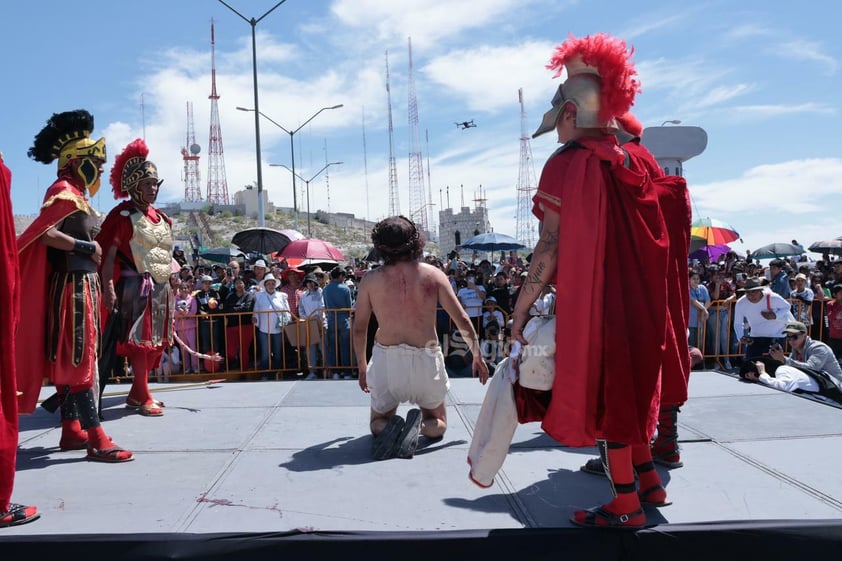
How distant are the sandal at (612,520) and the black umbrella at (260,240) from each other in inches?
487

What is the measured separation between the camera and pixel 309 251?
14016mm

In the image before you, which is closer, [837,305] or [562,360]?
[562,360]

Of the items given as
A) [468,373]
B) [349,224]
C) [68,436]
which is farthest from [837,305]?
[349,224]

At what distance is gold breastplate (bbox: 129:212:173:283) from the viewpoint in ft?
17.6

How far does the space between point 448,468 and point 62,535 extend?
2170 mm

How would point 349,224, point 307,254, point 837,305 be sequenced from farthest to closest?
point 349,224
point 307,254
point 837,305

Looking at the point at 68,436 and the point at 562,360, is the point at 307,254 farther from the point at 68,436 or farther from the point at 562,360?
the point at 562,360

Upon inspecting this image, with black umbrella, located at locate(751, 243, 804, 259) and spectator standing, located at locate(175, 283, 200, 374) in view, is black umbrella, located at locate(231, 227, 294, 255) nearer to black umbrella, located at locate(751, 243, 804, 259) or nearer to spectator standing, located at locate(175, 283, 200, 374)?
spectator standing, located at locate(175, 283, 200, 374)

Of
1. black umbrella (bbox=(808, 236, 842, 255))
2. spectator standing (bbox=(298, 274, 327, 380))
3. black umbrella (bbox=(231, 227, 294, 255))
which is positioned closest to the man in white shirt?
spectator standing (bbox=(298, 274, 327, 380))

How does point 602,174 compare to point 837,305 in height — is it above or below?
above

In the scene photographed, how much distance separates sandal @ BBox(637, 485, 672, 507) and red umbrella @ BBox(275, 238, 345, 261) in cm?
1091

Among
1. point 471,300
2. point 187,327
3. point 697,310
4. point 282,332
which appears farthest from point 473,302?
point 187,327

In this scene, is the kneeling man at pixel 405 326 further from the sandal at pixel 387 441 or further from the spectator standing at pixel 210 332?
the spectator standing at pixel 210 332

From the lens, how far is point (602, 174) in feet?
9.87
